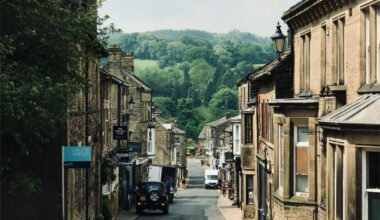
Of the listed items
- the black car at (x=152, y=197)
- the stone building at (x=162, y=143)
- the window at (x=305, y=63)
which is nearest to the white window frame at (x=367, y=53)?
the window at (x=305, y=63)

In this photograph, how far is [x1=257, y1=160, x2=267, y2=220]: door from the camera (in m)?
36.0

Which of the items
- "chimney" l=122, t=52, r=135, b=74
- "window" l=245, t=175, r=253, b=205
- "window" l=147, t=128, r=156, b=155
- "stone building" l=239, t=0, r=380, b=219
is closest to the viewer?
"stone building" l=239, t=0, r=380, b=219

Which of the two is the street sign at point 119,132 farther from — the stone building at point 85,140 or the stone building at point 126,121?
the stone building at point 85,140

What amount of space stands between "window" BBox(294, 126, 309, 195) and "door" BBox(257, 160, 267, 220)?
43.3 ft

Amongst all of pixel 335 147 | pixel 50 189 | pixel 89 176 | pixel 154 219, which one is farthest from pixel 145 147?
pixel 335 147

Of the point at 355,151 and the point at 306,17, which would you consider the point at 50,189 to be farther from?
the point at 355,151

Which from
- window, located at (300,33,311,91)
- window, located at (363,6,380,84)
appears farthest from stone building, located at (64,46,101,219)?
window, located at (363,6,380,84)

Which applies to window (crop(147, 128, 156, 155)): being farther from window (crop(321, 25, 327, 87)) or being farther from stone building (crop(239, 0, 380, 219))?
window (crop(321, 25, 327, 87))

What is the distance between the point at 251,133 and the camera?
4491 cm

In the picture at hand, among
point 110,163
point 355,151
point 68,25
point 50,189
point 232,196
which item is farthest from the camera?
point 232,196

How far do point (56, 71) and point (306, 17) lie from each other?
7.78 m

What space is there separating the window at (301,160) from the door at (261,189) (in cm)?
1320

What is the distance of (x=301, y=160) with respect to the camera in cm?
2169

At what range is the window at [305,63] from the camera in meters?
23.2
